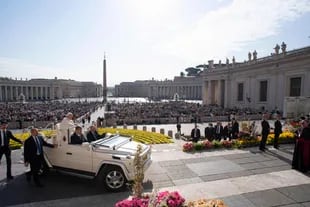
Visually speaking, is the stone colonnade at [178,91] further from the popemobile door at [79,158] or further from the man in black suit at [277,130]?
the popemobile door at [79,158]

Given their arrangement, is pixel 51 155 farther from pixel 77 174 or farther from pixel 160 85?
pixel 160 85

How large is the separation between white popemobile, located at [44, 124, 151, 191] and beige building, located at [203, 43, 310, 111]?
32.4m

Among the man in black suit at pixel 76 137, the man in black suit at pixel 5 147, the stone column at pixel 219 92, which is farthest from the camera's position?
the stone column at pixel 219 92

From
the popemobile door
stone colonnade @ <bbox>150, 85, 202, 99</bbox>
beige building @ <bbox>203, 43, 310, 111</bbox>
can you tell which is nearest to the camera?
the popemobile door

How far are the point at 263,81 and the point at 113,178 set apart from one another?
40.5 meters

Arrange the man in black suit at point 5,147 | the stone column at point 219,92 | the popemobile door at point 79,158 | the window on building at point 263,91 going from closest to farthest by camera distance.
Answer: the popemobile door at point 79,158 → the man in black suit at point 5,147 → the window on building at point 263,91 → the stone column at point 219,92

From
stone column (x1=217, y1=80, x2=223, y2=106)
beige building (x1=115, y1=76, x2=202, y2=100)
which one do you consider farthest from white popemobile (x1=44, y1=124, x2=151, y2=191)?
beige building (x1=115, y1=76, x2=202, y2=100)

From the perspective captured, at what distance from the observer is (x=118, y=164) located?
19.0 feet

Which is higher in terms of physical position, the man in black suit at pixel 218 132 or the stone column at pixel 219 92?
the stone column at pixel 219 92

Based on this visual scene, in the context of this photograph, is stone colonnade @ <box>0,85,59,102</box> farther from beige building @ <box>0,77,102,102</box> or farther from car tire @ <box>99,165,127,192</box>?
car tire @ <box>99,165,127,192</box>

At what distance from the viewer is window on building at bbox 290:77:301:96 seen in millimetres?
33000

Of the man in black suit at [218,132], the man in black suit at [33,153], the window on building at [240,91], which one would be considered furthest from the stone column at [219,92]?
the man in black suit at [33,153]

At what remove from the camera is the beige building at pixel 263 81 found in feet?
107

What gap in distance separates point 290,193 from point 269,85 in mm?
36960
